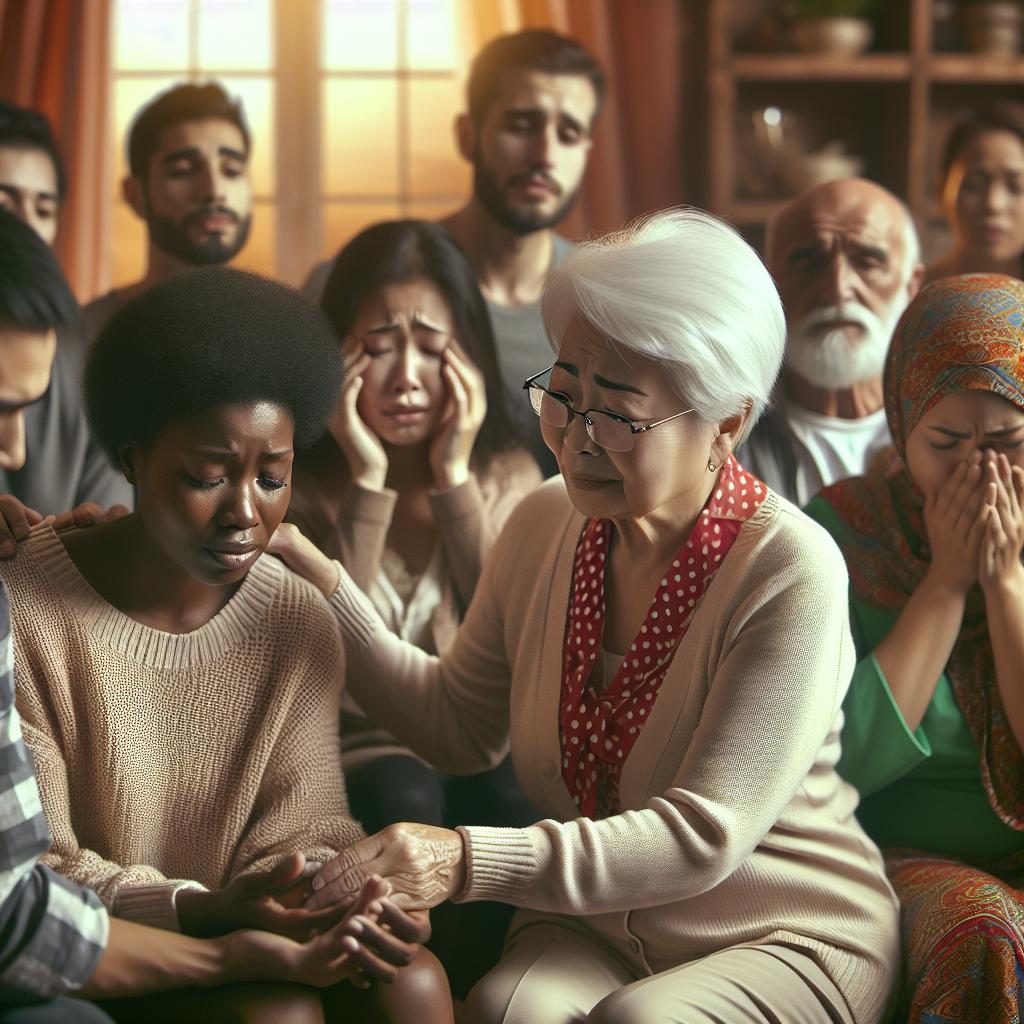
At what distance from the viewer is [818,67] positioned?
4.71m

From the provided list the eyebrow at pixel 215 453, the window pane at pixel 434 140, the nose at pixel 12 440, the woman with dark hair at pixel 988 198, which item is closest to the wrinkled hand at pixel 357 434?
the nose at pixel 12 440

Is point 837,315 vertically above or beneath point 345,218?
beneath

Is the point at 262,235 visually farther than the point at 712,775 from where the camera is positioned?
Yes

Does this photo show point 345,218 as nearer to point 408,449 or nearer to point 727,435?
point 408,449

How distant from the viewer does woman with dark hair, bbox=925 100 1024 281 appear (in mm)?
3629

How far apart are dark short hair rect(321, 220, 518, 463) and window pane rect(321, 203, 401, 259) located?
8.57 ft

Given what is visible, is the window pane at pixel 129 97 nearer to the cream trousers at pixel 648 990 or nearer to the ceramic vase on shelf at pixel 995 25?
the ceramic vase on shelf at pixel 995 25

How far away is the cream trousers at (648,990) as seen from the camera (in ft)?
5.40

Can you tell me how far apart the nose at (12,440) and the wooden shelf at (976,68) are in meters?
3.50

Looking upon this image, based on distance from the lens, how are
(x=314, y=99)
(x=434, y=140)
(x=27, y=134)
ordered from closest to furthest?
(x=27, y=134), (x=314, y=99), (x=434, y=140)

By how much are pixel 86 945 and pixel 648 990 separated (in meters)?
0.65

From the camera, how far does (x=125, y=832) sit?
1736mm

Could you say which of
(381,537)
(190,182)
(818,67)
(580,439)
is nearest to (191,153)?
(190,182)

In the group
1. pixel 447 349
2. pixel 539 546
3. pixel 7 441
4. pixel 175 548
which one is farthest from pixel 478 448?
pixel 175 548
